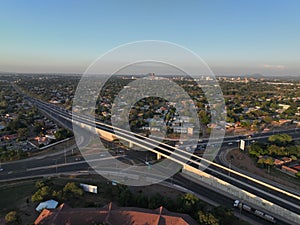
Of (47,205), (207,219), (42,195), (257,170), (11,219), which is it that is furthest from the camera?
(257,170)

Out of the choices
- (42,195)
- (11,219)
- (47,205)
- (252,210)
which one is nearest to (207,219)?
(252,210)

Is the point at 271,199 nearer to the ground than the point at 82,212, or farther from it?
nearer to the ground

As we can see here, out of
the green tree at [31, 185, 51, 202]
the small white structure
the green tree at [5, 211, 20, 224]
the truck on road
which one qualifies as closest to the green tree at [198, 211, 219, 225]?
the truck on road

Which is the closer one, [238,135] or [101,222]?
[101,222]

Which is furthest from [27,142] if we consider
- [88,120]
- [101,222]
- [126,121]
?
[101,222]

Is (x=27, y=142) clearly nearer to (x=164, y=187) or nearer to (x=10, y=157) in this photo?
(x=10, y=157)

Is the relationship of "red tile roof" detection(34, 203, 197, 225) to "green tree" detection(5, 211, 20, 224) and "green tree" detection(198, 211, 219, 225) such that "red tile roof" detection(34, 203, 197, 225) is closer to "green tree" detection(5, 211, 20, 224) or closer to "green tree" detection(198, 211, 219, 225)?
"green tree" detection(198, 211, 219, 225)

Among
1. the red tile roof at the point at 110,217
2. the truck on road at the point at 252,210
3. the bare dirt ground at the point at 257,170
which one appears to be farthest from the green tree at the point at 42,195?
the bare dirt ground at the point at 257,170

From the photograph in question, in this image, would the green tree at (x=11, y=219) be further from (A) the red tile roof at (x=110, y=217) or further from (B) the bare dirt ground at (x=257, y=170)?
(B) the bare dirt ground at (x=257, y=170)

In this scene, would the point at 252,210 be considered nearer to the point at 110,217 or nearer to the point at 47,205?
the point at 110,217
